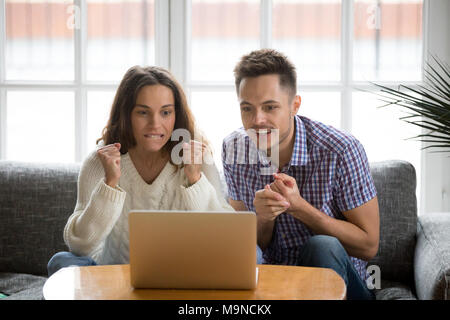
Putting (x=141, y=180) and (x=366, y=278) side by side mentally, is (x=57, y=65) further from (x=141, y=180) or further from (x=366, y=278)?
(x=366, y=278)

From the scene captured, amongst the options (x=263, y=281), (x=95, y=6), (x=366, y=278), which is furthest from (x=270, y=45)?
(x=263, y=281)

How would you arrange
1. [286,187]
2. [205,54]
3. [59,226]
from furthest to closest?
1. [205,54]
2. [59,226]
3. [286,187]

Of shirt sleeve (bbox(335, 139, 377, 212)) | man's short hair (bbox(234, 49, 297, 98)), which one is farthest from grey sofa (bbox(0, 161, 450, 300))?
man's short hair (bbox(234, 49, 297, 98))

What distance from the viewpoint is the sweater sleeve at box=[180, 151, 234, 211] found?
183 centimetres

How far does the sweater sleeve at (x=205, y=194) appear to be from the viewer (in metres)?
1.83

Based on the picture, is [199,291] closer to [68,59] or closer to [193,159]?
[193,159]

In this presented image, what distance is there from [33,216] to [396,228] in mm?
1407

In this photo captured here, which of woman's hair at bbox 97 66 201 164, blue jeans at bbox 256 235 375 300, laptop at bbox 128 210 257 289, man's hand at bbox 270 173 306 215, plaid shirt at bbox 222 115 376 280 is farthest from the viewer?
woman's hair at bbox 97 66 201 164

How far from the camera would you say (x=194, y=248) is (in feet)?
3.95

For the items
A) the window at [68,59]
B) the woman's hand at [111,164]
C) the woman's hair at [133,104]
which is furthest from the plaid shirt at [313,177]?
the window at [68,59]

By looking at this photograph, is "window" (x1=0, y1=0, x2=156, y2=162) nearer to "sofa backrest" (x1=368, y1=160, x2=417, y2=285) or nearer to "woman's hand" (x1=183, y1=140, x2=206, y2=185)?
"woman's hand" (x1=183, y1=140, x2=206, y2=185)

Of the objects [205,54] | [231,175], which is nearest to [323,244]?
[231,175]

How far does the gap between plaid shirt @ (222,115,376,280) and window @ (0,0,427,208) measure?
70cm

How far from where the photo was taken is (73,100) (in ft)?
8.90
